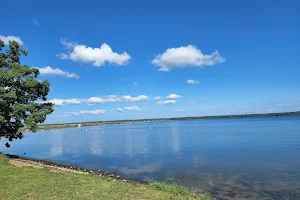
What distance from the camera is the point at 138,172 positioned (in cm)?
3203

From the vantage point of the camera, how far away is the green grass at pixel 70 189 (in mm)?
15250

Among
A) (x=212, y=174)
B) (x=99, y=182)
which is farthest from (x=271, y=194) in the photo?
(x=99, y=182)

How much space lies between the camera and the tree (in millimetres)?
31923

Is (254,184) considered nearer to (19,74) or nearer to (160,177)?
(160,177)

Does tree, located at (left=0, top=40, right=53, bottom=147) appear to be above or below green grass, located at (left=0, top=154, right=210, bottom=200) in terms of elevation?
above

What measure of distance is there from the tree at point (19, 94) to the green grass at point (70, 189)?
14.1 meters

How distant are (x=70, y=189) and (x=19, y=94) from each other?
75.5ft

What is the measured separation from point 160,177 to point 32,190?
15387 millimetres

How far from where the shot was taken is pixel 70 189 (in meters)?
16.6

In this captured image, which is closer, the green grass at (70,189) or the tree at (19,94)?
the green grass at (70,189)

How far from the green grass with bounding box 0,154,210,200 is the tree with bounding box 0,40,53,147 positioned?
14.1 meters

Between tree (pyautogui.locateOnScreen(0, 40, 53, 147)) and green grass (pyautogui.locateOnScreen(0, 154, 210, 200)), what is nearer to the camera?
green grass (pyautogui.locateOnScreen(0, 154, 210, 200))

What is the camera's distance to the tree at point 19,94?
31923mm

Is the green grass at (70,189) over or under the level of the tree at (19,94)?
under
